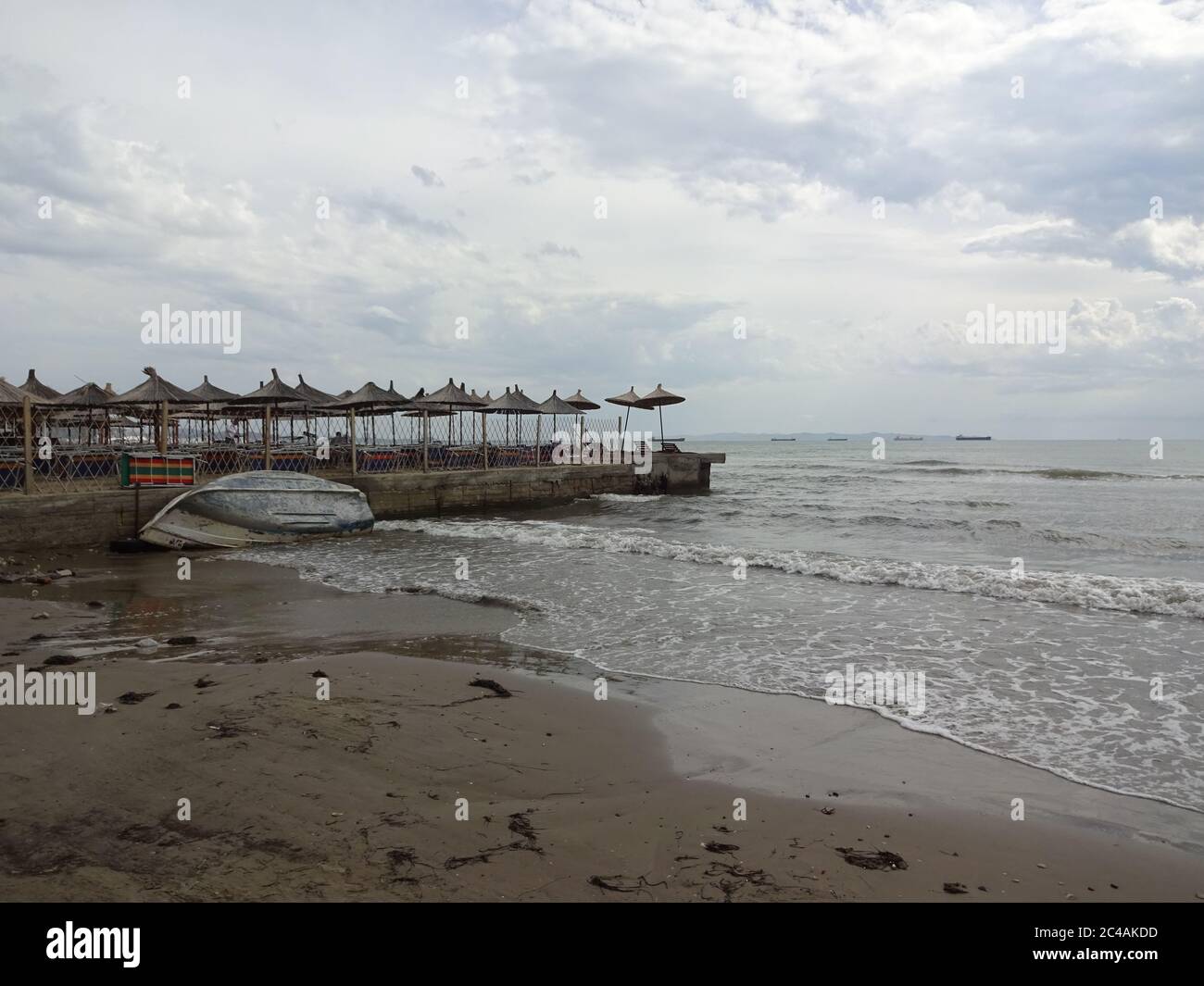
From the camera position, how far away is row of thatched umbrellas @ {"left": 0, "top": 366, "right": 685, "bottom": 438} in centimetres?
2081

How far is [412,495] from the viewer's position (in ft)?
82.6

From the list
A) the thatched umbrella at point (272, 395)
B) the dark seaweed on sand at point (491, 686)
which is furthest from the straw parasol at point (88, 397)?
the dark seaweed on sand at point (491, 686)

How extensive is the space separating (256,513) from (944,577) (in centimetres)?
1503

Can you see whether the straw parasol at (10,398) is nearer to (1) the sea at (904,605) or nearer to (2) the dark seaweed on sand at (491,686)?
(1) the sea at (904,605)

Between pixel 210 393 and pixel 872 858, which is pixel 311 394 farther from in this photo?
pixel 872 858

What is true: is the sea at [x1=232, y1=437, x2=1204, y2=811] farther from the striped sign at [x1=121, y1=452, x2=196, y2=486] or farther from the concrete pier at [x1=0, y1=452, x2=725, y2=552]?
the striped sign at [x1=121, y1=452, x2=196, y2=486]

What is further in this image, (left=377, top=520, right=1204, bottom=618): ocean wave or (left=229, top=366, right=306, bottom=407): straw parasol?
(left=229, top=366, right=306, bottom=407): straw parasol

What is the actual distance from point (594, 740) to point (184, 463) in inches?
669

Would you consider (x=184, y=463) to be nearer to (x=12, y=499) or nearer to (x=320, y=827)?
(x=12, y=499)

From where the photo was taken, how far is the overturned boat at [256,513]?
1684 centimetres
